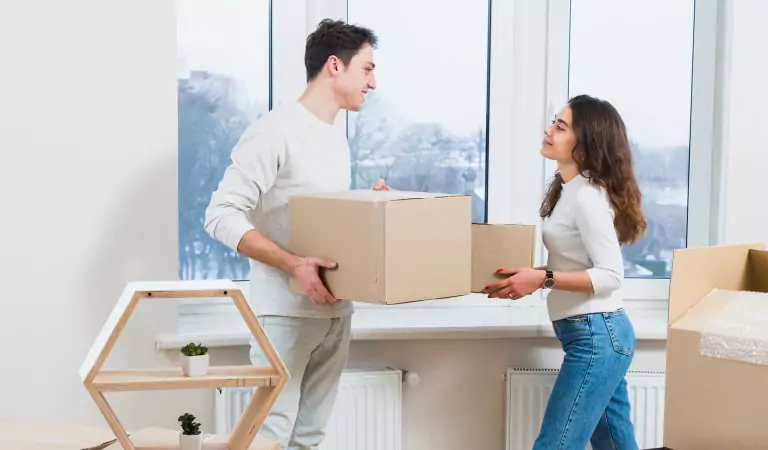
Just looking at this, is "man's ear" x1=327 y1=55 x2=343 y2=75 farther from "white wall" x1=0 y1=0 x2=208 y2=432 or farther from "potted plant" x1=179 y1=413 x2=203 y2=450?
"potted plant" x1=179 y1=413 x2=203 y2=450

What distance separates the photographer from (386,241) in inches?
69.5

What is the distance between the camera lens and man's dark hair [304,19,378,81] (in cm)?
212

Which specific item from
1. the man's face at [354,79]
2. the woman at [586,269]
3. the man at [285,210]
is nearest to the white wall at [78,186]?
the man at [285,210]

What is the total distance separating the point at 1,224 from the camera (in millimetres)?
2295

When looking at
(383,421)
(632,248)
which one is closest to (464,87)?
(632,248)

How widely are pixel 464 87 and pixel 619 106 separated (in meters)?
0.52

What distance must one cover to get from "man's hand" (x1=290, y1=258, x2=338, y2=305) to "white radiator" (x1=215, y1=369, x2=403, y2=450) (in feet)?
2.36

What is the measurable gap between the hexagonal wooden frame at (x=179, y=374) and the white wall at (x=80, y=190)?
101 centimetres

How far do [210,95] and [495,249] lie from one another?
1053 millimetres

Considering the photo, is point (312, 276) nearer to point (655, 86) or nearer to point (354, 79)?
point (354, 79)

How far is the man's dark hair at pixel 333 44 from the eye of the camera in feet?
6.97

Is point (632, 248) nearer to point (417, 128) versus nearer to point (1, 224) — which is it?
point (417, 128)

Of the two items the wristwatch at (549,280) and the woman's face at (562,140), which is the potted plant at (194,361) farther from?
the woman's face at (562,140)

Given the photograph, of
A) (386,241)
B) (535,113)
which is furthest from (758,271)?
(535,113)
